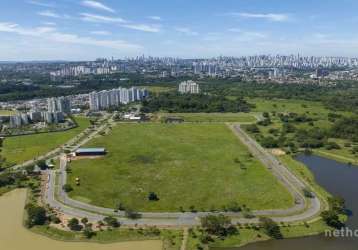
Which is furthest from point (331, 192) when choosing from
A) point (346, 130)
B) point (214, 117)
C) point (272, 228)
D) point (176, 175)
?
point (214, 117)

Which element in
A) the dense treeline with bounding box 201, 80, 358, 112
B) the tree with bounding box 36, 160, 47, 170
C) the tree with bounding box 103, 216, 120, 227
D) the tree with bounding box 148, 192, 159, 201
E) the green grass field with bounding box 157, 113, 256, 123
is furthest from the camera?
the dense treeline with bounding box 201, 80, 358, 112

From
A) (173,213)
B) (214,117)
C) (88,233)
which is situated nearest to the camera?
(88,233)

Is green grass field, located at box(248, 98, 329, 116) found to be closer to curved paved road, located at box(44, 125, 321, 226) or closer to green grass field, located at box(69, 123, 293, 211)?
green grass field, located at box(69, 123, 293, 211)

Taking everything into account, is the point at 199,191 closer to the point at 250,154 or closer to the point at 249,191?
the point at 249,191

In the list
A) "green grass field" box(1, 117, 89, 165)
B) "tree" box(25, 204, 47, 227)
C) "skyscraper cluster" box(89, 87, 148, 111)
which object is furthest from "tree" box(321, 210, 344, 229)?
"skyscraper cluster" box(89, 87, 148, 111)

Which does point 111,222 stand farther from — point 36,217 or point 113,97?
point 113,97
